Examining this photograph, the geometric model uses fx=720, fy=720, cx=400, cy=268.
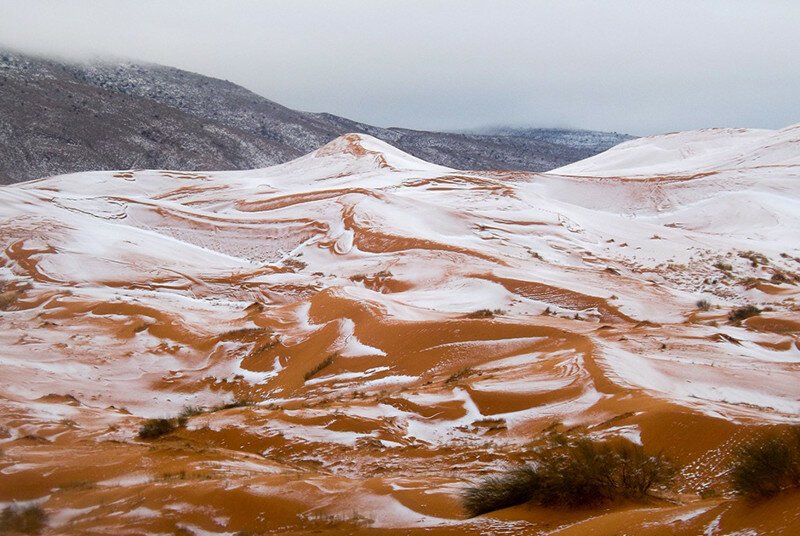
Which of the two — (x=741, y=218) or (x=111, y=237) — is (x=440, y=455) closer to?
(x=111, y=237)

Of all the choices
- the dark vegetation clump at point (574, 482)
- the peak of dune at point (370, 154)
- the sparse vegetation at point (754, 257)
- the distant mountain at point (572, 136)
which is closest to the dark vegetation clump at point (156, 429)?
the dark vegetation clump at point (574, 482)

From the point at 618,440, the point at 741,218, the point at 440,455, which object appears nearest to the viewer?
the point at 618,440

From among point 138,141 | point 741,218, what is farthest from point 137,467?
point 138,141

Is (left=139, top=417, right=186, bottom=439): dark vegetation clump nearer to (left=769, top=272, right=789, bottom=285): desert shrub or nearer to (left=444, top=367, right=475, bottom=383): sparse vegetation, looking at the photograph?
(left=444, top=367, right=475, bottom=383): sparse vegetation

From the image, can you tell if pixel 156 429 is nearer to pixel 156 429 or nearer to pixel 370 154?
pixel 156 429

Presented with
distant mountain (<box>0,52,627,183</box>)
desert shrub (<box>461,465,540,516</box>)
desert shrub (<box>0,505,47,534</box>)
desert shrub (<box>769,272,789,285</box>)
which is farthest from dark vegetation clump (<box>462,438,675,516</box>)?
distant mountain (<box>0,52,627,183</box>)
